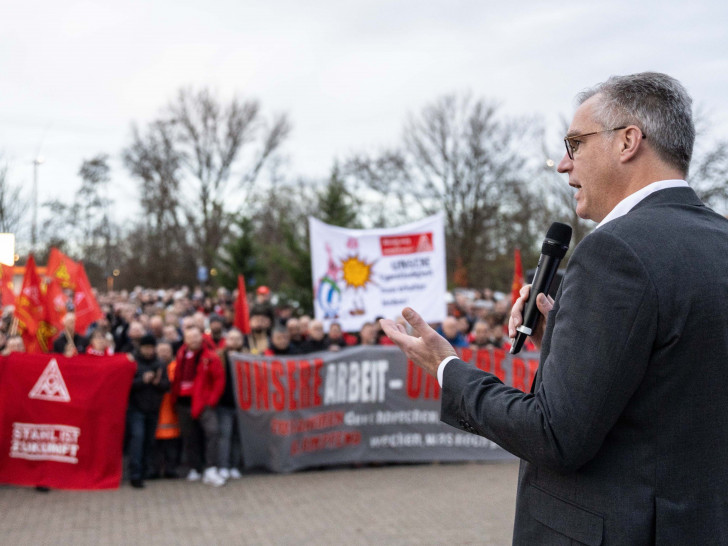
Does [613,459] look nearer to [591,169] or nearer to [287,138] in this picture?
[591,169]

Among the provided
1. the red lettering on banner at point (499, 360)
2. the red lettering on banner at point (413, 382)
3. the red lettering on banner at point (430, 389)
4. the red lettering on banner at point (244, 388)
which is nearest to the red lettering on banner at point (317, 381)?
the red lettering on banner at point (244, 388)

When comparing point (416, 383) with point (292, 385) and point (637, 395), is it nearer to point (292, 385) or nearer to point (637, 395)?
point (292, 385)

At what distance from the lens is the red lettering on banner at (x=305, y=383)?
10266 millimetres

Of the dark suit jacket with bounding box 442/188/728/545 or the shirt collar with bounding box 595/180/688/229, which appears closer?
the dark suit jacket with bounding box 442/188/728/545

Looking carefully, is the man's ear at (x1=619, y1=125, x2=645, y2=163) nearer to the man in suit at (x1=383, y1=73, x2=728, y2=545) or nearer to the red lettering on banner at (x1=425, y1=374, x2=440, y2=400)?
the man in suit at (x1=383, y1=73, x2=728, y2=545)

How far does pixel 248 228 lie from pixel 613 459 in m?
32.0

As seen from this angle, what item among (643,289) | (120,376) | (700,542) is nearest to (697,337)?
(643,289)

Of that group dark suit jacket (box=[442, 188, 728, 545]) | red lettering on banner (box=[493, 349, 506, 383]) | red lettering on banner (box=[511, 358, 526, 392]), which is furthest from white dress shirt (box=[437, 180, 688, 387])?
red lettering on banner (box=[493, 349, 506, 383])

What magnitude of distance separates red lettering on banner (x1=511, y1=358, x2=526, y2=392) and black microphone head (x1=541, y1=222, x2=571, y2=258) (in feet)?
27.9

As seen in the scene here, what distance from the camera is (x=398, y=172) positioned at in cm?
3828

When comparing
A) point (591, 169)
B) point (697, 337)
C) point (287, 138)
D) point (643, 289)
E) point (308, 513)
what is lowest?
point (308, 513)

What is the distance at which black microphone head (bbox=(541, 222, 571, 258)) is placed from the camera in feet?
7.57

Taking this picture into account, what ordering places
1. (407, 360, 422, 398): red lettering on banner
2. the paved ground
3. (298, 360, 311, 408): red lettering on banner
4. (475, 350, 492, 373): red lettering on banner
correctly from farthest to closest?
(475, 350, 492, 373): red lettering on banner, (407, 360, 422, 398): red lettering on banner, (298, 360, 311, 408): red lettering on banner, the paved ground

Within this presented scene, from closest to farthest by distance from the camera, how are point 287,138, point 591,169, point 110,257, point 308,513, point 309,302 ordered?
point 591,169
point 308,513
point 309,302
point 287,138
point 110,257
